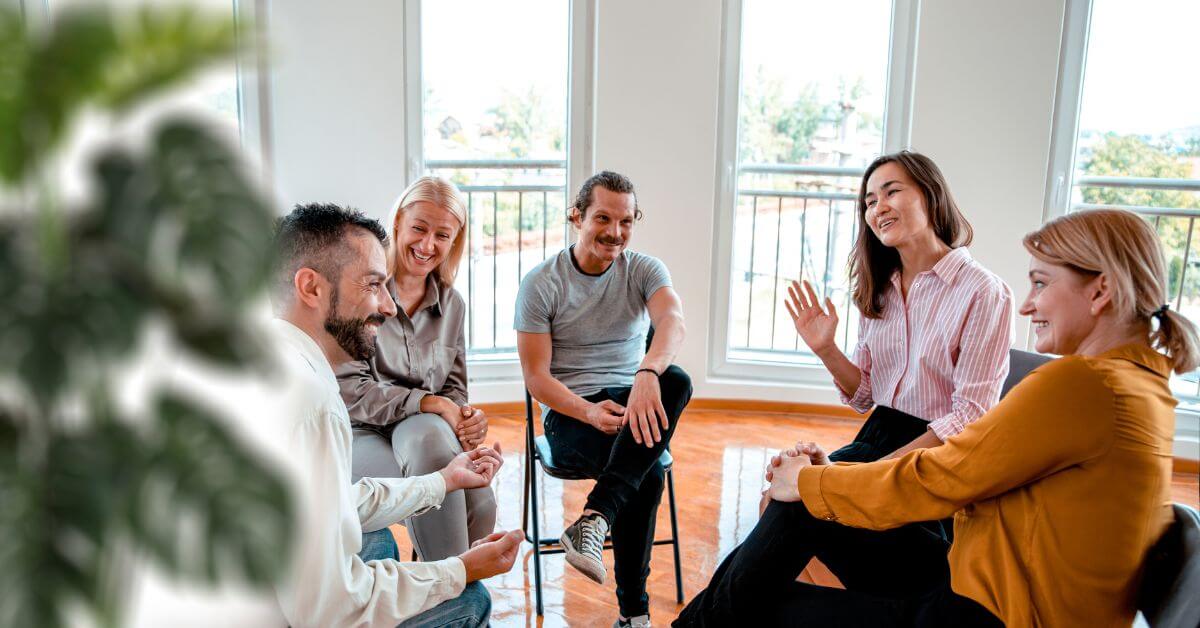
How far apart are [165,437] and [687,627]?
1.57 meters

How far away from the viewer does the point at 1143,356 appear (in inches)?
57.4

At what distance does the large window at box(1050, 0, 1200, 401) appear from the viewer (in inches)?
154

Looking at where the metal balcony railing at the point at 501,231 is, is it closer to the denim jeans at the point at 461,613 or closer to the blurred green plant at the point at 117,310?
the denim jeans at the point at 461,613

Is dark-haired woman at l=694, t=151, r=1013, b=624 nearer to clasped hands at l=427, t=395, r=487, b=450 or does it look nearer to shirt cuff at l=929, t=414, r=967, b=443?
shirt cuff at l=929, t=414, r=967, b=443

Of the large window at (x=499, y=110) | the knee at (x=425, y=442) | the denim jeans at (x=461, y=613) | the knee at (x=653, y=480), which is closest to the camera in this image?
the denim jeans at (x=461, y=613)

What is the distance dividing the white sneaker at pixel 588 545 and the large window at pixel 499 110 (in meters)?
2.34

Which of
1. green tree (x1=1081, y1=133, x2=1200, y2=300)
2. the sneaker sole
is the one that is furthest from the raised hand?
green tree (x1=1081, y1=133, x2=1200, y2=300)

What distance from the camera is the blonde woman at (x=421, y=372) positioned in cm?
236

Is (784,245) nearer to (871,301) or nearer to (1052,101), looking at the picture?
(1052,101)

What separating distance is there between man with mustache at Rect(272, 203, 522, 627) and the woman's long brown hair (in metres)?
1.14

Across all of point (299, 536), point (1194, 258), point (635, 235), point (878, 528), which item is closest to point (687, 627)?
point (878, 528)

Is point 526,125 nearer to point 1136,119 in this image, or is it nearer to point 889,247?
point 889,247

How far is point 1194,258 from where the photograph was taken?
13.4ft

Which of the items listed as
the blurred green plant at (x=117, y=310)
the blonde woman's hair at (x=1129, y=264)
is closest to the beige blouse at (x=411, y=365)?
the blonde woman's hair at (x=1129, y=264)
